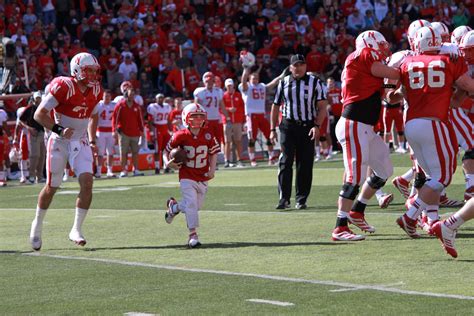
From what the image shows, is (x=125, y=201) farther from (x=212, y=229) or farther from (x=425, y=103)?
(x=425, y=103)

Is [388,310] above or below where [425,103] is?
below

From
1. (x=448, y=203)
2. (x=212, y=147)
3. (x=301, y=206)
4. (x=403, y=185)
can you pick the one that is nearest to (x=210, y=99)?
(x=301, y=206)

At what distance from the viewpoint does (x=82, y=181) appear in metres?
10.1

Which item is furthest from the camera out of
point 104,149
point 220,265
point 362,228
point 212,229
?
point 104,149

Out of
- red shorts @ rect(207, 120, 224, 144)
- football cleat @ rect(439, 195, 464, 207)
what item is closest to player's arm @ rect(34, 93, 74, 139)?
football cleat @ rect(439, 195, 464, 207)

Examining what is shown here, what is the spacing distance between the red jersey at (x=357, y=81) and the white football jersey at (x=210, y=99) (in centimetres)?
1249

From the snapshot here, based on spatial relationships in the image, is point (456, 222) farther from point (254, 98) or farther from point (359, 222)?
point (254, 98)

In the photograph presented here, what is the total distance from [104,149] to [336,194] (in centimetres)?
928

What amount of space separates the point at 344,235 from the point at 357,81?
1.39 meters

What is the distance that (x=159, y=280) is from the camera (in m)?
7.89

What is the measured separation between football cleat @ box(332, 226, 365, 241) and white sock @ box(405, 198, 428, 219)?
60 centimetres

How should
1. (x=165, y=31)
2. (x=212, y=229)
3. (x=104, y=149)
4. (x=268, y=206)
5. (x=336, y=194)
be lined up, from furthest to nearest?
(x=165, y=31) → (x=104, y=149) → (x=336, y=194) → (x=268, y=206) → (x=212, y=229)

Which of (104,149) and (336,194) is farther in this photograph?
(104,149)

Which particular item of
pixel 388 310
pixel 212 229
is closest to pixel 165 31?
pixel 212 229
